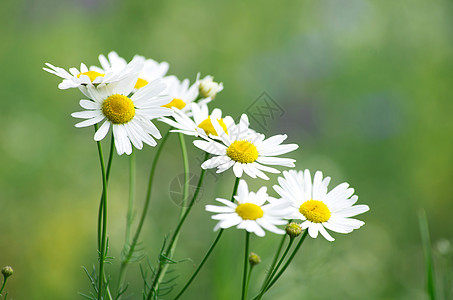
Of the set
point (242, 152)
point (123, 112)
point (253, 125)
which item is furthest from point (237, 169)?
point (253, 125)

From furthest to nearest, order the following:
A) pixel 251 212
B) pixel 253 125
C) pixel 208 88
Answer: pixel 253 125, pixel 208 88, pixel 251 212

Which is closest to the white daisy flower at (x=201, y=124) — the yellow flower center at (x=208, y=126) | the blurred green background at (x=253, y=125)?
the yellow flower center at (x=208, y=126)

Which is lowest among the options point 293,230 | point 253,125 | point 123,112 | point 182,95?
point 293,230

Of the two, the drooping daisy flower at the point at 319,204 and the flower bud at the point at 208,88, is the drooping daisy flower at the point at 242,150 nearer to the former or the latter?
the drooping daisy flower at the point at 319,204

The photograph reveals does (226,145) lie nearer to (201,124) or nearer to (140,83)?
(201,124)

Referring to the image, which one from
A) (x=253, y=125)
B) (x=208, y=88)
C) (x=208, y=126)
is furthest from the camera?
(x=253, y=125)

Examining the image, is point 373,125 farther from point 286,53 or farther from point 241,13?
point 241,13

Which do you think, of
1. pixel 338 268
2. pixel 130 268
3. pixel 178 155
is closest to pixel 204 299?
pixel 130 268
